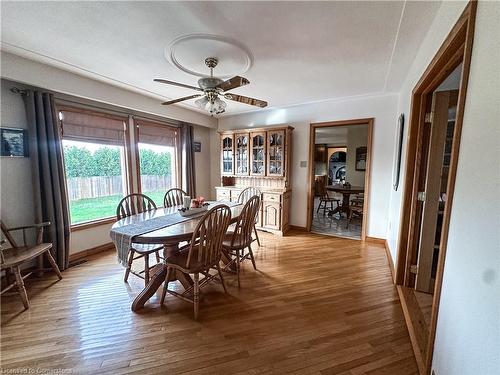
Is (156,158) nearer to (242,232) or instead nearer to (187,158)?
(187,158)

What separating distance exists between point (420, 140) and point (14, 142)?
4.20m

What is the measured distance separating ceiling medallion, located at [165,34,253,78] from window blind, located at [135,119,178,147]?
1676 mm

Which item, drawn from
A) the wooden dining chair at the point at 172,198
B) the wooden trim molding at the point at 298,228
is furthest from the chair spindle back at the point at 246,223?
the wooden trim molding at the point at 298,228

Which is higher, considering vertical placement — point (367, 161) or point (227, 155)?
point (227, 155)

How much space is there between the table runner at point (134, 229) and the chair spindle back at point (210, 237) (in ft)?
1.31

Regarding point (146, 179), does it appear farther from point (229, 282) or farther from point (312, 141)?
point (312, 141)

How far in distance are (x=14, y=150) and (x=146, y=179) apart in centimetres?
171

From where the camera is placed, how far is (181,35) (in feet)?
6.07

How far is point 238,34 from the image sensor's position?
1823mm

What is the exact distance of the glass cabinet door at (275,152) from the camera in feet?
13.2

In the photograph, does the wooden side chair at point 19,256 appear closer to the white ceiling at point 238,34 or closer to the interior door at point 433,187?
the white ceiling at point 238,34

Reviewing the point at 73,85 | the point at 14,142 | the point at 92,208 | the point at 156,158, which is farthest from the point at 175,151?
the point at 14,142

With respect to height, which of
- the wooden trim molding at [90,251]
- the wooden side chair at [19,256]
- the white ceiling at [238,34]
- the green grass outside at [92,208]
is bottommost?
the wooden trim molding at [90,251]

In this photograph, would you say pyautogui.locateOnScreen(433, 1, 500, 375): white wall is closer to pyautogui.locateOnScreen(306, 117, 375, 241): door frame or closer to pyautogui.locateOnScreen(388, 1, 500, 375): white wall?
pyautogui.locateOnScreen(388, 1, 500, 375): white wall
